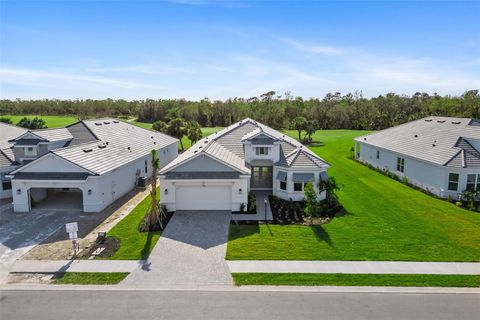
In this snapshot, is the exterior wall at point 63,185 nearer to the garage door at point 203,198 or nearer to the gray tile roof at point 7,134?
the garage door at point 203,198

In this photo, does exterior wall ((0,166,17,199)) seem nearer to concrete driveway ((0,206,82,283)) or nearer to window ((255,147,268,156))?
concrete driveway ((0,206,82,283))

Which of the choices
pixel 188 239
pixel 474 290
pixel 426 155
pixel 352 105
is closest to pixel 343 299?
pixel 474 290

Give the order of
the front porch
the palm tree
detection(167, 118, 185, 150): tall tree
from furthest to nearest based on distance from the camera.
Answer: detection(167, 118, 185, 150): tall tree
the front porch
the palm tree

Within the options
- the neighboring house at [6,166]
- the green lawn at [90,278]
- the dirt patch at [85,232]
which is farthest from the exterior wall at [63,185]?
the green lawn at [90,278]

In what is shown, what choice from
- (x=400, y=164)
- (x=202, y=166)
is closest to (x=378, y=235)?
(x=202, y=166)

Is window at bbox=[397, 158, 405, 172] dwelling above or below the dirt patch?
above

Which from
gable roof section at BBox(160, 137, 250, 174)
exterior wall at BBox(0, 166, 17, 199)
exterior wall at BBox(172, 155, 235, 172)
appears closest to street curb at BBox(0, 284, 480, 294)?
gable roof section at BBox(160, 137, 250, 174)
